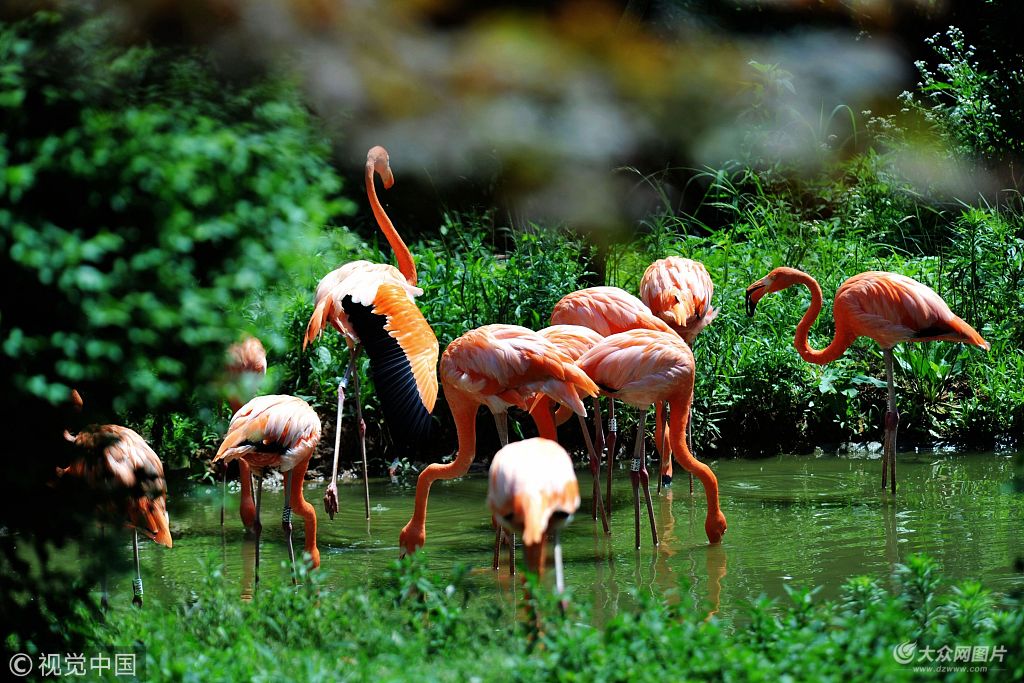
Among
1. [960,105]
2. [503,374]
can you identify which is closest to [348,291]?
[503,374]

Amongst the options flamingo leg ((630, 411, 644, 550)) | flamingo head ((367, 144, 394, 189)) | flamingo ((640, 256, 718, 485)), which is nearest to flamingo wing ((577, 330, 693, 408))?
flamingo leg ((630, 411, 644, 550))

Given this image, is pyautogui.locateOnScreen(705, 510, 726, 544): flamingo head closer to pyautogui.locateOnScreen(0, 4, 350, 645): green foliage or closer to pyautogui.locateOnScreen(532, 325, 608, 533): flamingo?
pyautogui.locateOnScreen(532, 325, 608, 533): flamingo

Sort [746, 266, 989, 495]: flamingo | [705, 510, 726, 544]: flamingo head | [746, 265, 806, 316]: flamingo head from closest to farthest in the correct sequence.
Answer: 1. [705, 510, 726, 544]: flamingo head
2. [746, 266, 989, 495]: flamingo
3. [746, 265, 806, 316]: flamingo head

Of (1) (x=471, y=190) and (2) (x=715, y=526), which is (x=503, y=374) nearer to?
(2) (x=715, y=526)

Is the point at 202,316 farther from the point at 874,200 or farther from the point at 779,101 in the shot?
the point at 779,101

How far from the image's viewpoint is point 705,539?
5.25 metres

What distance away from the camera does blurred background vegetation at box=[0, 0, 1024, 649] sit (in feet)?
8.95

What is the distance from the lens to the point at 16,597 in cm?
328

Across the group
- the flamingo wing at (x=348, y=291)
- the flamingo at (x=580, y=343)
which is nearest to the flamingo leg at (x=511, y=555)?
the flamingo at (x=580, y=343)

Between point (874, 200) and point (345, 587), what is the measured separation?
6469 mm

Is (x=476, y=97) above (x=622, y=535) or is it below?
above

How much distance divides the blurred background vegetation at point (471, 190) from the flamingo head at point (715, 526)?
1.90m

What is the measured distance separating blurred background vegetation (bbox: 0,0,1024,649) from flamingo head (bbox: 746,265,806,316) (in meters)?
0.65

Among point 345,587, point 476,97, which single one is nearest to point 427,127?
point 476,97
